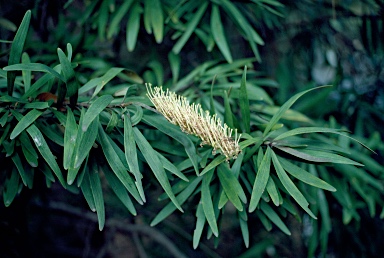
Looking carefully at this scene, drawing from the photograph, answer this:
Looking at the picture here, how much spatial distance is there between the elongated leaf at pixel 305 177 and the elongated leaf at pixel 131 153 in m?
0.27

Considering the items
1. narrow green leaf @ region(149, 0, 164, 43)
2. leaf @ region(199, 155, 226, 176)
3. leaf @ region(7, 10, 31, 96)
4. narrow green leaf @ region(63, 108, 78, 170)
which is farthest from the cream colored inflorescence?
narrow green leaf @ region(149, 0, 164, 43)

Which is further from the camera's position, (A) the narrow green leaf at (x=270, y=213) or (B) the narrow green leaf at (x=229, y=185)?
(A) the narrow green leaf at (x=270, y=213)

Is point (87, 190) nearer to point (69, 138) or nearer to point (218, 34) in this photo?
point (69, 138)

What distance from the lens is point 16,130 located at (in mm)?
672

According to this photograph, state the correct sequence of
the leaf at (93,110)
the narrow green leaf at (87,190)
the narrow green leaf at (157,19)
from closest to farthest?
the leaf at (93,110) < the narrow green leaf at (87,190) < the narrow green leaf at (157,19)

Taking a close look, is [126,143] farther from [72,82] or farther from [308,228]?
[308,228]

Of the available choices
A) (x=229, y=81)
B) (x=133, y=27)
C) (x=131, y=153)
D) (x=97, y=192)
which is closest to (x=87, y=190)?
(x=97, y=192)

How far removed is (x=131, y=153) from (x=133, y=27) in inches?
19.3

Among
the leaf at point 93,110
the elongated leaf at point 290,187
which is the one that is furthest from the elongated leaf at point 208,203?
the leaf at point 93,110

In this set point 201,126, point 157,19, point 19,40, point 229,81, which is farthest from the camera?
point 229,81

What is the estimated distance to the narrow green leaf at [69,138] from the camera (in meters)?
0.65

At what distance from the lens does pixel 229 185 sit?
0.72 m

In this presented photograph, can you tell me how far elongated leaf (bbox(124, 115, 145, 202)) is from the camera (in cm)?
65

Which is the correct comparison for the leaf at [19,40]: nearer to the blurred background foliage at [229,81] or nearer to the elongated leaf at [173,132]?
the blurred background foliage at [229,81]
